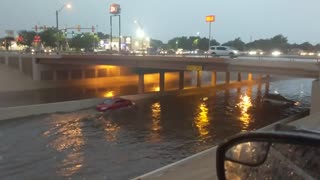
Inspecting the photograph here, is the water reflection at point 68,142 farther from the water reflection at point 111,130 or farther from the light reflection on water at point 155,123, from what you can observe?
the light reflection on water at point 155,123

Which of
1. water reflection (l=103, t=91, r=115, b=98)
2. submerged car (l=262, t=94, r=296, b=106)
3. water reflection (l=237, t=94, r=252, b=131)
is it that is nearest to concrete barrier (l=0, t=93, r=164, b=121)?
water reflection (l=103, t=91, r=115, b=98)

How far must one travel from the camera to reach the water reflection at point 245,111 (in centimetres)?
3815

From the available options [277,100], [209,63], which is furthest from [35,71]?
[277,100]

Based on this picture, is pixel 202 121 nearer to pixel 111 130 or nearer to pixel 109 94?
pixel 111 130

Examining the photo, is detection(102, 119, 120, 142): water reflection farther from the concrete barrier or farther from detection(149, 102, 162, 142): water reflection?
the concrete barrier

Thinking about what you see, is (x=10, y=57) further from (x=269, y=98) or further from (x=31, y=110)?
(x=269, y=98)

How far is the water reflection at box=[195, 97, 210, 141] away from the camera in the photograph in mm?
33062

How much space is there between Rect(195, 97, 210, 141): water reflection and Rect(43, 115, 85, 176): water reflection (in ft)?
32.9

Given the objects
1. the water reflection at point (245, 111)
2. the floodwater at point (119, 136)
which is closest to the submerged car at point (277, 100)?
the floodwater at point (119, 136)

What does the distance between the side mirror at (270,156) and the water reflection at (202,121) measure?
28278mm

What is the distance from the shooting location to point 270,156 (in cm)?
299

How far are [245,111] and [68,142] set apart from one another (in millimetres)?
23855

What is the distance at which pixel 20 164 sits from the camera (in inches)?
937

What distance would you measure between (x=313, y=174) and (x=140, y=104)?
48118 millimetres
